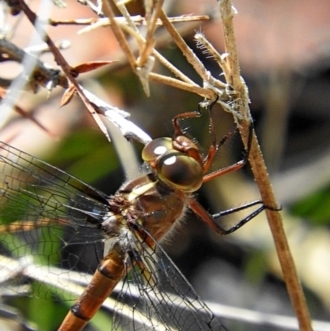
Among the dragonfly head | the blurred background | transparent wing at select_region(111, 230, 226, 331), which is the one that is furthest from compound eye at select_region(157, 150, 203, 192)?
the blurred background

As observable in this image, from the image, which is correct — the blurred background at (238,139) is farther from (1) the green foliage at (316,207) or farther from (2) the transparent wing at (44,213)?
(2) the transparent wing at (44,213)

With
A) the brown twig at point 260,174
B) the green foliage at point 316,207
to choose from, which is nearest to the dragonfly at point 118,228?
the brown twig at point 260,174

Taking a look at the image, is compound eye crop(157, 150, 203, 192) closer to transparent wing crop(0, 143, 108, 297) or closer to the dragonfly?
the dragonfly

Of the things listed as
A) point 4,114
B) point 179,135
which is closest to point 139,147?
point 179,135

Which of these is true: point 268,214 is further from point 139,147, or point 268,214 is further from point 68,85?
point 139,147

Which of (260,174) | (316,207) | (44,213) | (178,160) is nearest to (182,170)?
(178,160)

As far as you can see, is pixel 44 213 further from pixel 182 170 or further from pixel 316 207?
pixel 316 207
